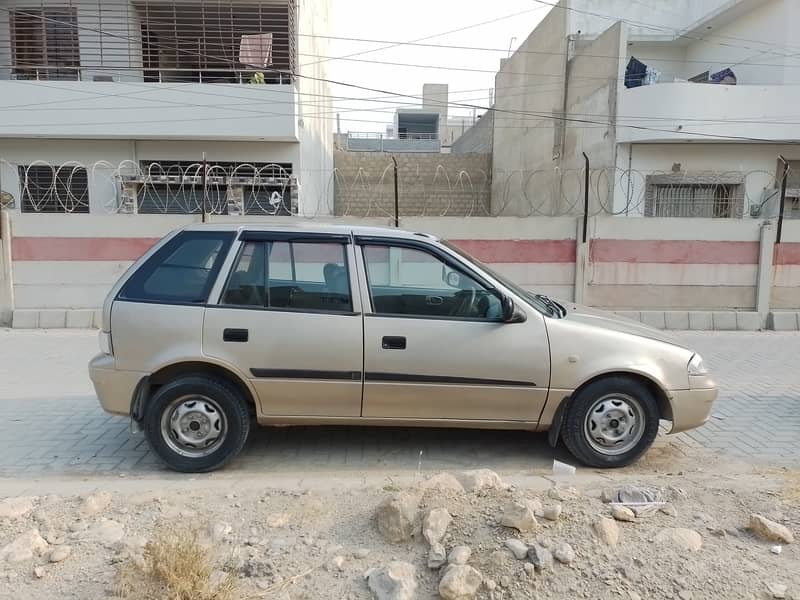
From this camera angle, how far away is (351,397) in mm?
4090

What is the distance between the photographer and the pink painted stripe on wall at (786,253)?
385 inches

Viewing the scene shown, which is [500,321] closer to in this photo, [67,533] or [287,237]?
[287,237]

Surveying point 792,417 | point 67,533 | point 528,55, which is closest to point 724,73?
point 528,55

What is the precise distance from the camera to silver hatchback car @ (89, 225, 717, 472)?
4.02 metres

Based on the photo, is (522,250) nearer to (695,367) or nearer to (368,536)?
(695,367)

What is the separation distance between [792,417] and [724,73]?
1476 cm

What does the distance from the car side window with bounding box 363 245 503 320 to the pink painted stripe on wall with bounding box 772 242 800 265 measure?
8.10m

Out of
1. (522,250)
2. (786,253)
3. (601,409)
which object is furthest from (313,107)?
(601,409)

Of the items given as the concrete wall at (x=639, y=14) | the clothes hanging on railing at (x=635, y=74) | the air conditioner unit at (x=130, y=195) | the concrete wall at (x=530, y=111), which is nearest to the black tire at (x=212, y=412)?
the air conditioner unit at (x=130, y=195)

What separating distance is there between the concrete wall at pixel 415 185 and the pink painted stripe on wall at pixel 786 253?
6.43 meters

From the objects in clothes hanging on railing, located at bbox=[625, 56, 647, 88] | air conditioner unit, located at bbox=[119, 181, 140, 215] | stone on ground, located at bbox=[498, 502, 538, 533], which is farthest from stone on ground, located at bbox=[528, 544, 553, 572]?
clothes hanging on railing, located at bbox=[625, 56, 647, 88]

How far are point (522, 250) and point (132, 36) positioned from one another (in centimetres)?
1230

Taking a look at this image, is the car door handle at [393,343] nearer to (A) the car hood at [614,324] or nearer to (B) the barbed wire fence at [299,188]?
(A) the car hood at [614,324]

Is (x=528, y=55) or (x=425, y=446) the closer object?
(x=425, y=446)
